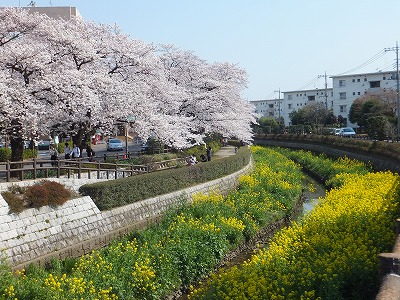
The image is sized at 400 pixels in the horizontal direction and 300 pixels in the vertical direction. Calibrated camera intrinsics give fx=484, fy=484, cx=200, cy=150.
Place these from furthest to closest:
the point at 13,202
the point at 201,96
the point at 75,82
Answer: the point at 201,96, the point at 75,82, the point at 13,202

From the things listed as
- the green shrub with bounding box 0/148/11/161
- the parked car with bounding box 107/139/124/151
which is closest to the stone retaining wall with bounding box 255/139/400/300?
the parked car with bounding box 107/139/124/151

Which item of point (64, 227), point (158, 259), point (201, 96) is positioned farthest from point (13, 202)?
point (201, 96)

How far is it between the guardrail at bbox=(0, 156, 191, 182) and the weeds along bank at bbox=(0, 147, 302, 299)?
138 inches

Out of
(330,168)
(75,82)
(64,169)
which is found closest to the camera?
(64,169)

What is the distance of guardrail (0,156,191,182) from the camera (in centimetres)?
1605

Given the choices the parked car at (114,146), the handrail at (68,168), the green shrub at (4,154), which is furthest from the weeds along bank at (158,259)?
the parked car at (114,146)

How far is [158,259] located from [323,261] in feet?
15.1

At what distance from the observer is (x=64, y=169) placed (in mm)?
19016

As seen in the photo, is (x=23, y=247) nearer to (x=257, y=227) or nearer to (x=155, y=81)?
(x=257, y=227)

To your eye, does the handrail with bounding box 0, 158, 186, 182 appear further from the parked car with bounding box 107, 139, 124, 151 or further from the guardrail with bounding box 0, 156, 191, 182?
the parked car with bounding box 107, 139, 124, 151

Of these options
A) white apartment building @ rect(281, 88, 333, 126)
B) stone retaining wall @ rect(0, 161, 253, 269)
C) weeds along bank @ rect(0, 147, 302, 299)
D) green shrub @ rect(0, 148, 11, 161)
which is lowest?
weeds along bank @ rect(0, 147, 302, 299)

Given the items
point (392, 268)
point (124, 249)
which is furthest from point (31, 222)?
point (392, 268)

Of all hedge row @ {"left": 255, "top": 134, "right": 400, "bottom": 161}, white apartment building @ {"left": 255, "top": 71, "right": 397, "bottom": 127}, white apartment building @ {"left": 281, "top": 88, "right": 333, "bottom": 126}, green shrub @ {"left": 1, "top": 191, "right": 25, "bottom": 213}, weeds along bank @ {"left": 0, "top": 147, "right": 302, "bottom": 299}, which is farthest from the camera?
white apartment building @ {"left": 281, "top": 88, "right": 333, "bottom": 126}

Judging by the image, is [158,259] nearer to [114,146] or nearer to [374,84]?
[114,146]
